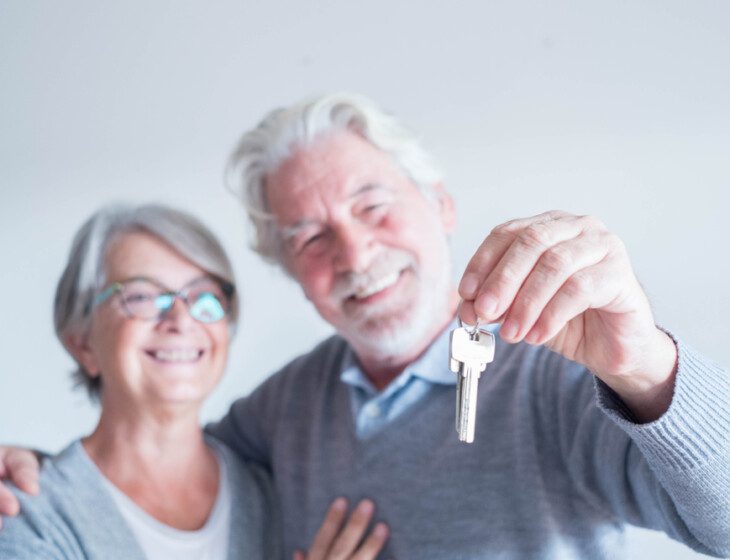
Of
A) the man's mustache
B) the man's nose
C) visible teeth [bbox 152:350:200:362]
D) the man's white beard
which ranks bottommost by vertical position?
the man's white beard

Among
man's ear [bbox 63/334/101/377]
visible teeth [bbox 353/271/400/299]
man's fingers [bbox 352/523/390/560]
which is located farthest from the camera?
man's ear [bbox 63/334/101/377]

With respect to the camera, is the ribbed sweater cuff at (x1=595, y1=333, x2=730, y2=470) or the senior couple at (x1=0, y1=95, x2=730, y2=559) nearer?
the ribbed sweater cuff at (x1=595, y1=333, x2=730, y2=470)

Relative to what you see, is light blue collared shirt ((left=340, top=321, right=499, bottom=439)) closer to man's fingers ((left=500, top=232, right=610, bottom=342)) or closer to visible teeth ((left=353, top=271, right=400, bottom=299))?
visible teeth ((left=353, top=271, right=400, bottom=299))

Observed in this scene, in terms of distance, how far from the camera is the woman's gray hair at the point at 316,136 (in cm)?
141

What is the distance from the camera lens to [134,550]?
3.97 ft

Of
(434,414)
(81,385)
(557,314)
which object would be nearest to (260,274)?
(81,385)

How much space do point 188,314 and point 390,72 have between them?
80cm

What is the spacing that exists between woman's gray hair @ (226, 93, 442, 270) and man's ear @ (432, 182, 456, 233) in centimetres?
2

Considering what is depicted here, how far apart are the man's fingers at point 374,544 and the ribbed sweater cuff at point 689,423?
49 centimetres

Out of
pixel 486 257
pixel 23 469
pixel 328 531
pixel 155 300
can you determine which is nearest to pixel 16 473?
pixel 23 469

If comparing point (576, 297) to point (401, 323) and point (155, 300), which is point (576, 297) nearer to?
point (401, 323)

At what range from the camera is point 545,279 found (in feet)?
2.50

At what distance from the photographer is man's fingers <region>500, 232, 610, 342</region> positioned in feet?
2.49

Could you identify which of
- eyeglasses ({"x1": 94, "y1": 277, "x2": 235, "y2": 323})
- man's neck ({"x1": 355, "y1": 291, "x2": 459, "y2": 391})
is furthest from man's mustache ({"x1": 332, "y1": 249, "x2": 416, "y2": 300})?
eyeglasses ({"x1": 94, "y1": 277, "x2": 235, "y2": 323})
